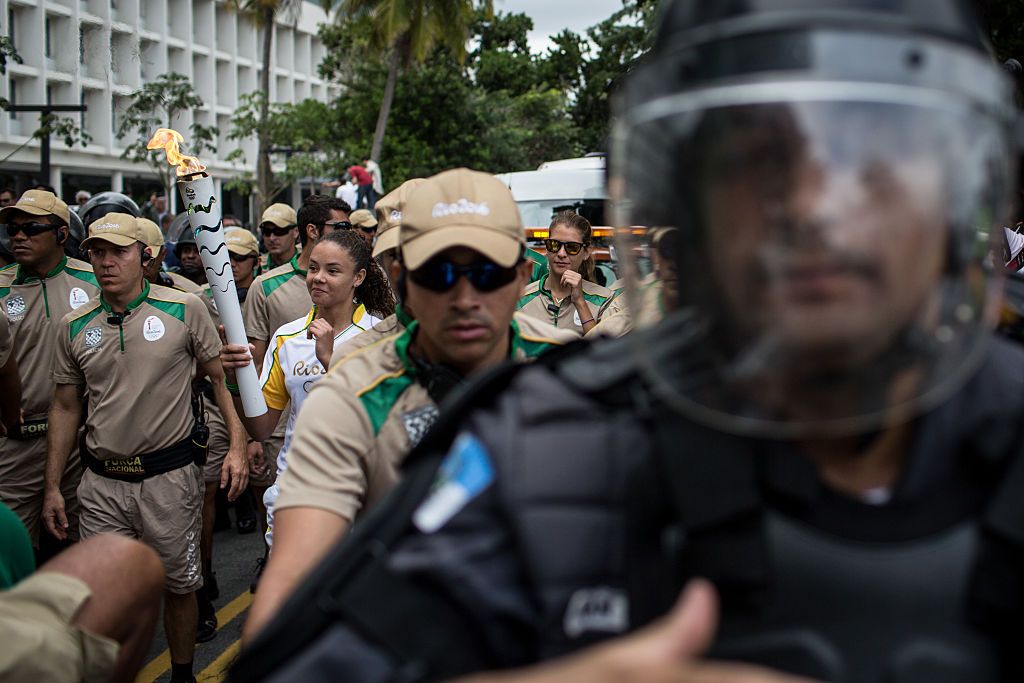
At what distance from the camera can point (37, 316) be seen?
5957mm

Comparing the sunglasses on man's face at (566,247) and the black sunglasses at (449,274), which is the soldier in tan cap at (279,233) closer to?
the sunglasses on man's face at (566,247)

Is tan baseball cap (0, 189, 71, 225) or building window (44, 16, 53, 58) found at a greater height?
building window (44, 16, 53, 58)

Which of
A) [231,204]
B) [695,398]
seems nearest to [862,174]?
[695,398]

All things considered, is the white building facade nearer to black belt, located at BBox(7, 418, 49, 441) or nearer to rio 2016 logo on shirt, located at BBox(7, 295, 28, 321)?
rio 2016 logo on shirt, located at BBox(7, 295, 28, 321)

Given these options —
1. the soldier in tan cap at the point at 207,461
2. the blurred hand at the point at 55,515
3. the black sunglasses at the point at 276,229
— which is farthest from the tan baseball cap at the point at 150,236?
the black sunglasses at the point at 276,229

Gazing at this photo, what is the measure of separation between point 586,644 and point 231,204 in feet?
164

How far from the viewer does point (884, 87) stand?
1247mm

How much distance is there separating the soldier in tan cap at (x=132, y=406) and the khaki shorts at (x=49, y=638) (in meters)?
2.77

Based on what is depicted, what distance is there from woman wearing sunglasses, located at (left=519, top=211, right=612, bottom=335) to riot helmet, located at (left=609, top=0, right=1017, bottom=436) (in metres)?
5.14

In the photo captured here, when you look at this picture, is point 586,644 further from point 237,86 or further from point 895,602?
point 237,86

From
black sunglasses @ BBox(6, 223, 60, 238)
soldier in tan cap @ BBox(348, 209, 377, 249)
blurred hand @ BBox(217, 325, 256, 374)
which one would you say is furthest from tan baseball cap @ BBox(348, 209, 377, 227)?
blurred hand @ BBox(217, 325, 256, 374)

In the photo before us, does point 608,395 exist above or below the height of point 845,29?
below

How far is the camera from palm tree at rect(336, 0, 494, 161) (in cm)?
2573

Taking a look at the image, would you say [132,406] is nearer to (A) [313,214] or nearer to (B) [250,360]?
(B) [250,360]
